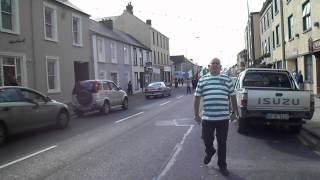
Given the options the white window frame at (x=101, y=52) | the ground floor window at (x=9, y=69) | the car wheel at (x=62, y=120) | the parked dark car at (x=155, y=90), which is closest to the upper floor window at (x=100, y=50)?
the white window frame at (x=101, y=52)

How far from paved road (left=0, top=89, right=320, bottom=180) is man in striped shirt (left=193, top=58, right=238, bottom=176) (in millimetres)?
444

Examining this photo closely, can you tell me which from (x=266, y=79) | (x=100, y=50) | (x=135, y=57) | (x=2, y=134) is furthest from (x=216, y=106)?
(x=135, y=57)

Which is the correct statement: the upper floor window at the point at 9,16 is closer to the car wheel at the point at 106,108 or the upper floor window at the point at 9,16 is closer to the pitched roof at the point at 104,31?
the car wheel at the point at 106,108

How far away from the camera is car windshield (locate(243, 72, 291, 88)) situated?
13.3 m

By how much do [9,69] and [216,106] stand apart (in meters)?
16.9

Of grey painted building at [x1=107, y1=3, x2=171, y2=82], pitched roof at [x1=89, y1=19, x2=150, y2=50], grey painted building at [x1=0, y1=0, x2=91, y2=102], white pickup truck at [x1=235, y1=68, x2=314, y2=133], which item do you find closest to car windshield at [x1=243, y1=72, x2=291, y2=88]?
white pickup truck at [x1=235, y1=68, x2=314, y2=133]

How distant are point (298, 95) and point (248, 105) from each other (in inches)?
49.7

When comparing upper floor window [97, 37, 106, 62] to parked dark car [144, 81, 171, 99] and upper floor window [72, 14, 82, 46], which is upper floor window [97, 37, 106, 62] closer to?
parked dark car [144, 81, 171, 99]

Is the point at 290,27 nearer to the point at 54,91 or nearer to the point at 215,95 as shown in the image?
the point at 54,91

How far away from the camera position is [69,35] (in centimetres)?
2922

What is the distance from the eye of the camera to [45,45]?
25.7 m

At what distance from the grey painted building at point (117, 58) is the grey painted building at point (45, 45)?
302cm

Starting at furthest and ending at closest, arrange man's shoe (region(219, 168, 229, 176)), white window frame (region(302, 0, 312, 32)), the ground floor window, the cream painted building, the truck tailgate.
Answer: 1. white window frame (region(302, 0, 312, 32))
2. the cream painted building
3. the ground floor window
4. the truck tailgate
5. man's shoe (region(219, 168, 229, 176))

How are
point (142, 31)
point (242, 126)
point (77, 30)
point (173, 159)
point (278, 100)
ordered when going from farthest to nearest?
point (142, 31), point (77, 30), point (242, 126), point (278, 100), point (173, 159)
